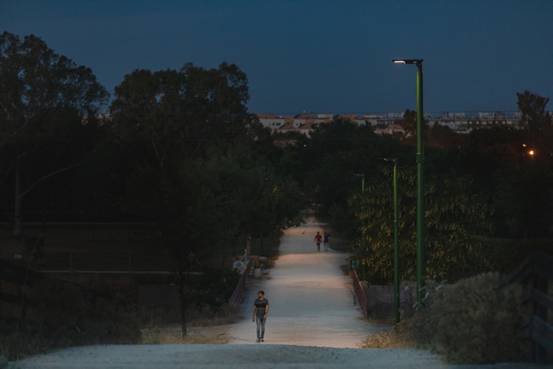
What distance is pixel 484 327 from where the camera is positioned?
1116 centimetres

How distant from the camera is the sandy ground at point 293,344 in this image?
1104cm

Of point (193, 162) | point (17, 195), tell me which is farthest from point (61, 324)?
point (17, 195)

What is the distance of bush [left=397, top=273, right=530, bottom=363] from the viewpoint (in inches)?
438

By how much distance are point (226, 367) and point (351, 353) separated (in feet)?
8.35

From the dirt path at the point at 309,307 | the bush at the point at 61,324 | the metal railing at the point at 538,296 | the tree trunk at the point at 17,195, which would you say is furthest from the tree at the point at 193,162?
the metal railing at the point at 538,296

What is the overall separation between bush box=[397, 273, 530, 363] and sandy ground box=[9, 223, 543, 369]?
0.99 feet

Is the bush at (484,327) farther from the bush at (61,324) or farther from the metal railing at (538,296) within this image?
the bush at (61,324)

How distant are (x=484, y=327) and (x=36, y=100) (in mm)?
75472

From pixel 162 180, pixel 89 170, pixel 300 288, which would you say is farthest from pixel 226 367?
pixel 89 170

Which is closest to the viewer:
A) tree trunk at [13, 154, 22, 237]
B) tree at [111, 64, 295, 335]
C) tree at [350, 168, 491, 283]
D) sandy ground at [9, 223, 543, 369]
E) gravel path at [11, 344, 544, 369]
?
gravel path at [11, 344, 544, 369]

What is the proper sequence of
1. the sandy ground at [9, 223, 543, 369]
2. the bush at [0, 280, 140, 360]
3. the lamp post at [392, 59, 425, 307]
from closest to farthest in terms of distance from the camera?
the sandy ground at [9, 223, 543, 369]
the bush at [0, 280, 140, 360]
the lamp post at [392, 59, 425, 307]

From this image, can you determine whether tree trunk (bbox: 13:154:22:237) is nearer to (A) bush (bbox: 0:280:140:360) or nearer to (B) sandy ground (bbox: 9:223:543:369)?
(B) sandy ground (bbox: 9:223:543:369)

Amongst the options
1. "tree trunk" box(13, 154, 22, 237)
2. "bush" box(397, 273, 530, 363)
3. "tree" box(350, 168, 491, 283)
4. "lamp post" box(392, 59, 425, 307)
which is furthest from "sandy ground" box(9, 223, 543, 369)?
"tree trunk" box(13, 154, 22, 237)

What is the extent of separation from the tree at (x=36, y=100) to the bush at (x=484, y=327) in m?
69.8
